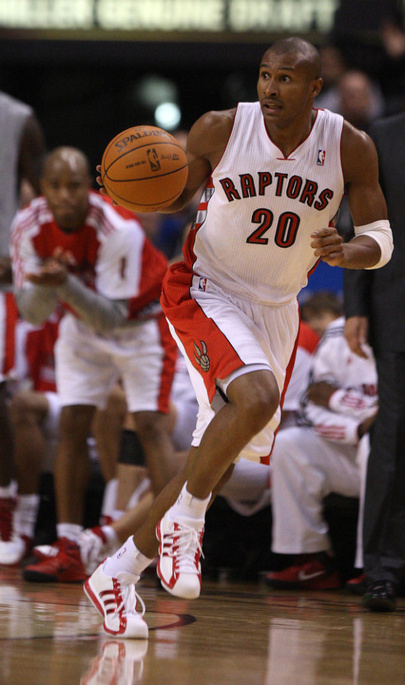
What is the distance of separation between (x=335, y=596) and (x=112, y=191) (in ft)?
7.54

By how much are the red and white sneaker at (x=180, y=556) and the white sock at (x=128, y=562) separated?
0.17 metres

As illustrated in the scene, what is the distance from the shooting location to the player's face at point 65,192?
498 cm

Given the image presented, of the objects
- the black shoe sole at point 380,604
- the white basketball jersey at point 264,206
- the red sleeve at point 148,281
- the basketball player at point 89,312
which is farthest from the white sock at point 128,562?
the red sleeve at point 148,281

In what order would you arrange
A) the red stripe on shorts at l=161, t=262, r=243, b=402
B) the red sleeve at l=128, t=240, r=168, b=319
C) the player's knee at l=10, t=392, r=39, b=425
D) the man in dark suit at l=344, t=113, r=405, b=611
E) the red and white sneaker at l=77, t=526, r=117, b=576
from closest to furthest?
1. the red stripe on shorts at l=161, t=262, r=243, b=402
2. the man in dark suit at l=344, t=113, r=405, b=611
3. the red and white sneaker at l=77, t=526, r=117, b=576
4. the red sleeve at l=128, t=240, r=168, b=319
5. the player's knee at l=10, t=392, r=39, b=425

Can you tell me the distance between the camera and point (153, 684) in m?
2.42

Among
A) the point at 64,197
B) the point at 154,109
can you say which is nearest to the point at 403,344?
the point at 64,197

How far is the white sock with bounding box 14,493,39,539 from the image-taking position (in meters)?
5.33

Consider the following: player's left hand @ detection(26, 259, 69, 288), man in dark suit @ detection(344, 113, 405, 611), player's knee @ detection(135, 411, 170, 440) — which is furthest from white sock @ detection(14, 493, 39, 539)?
man in dark suit @ detection(344, 113, 405, 611)

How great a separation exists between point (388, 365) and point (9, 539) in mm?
Answer: 2259

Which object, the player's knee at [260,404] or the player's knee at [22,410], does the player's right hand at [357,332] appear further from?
the player's knee at [22,410]

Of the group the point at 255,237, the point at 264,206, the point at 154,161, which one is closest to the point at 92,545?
the point at 255,237

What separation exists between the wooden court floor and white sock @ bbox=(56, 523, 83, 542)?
534mm

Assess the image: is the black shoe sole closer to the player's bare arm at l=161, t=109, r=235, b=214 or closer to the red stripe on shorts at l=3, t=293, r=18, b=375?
the player's bare arm at l=161, t=109, r=235, b=214

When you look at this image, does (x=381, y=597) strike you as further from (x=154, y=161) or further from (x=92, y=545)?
(x=154, y=161)
